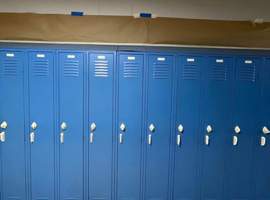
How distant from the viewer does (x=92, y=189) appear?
2676mm

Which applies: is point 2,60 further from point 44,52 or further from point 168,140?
point 168,140

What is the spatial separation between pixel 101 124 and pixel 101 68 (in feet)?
1.92

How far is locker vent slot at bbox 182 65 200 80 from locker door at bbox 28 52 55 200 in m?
1.36

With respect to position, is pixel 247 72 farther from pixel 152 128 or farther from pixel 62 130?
pixel 62 130

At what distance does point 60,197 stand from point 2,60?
156cm

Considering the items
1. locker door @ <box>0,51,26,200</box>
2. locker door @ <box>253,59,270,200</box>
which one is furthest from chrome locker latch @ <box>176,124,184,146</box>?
locker door @ <box>0,51,26,200</box>

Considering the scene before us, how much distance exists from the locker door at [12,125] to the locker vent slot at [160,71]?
135cm

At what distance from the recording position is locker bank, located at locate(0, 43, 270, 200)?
253cm

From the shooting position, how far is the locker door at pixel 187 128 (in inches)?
101

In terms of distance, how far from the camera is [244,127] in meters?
2.65

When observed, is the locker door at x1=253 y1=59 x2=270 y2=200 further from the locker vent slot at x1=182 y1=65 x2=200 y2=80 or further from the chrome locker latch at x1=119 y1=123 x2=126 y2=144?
the chrome locker latch at x1=119 y1=123 x2=126 y2=144

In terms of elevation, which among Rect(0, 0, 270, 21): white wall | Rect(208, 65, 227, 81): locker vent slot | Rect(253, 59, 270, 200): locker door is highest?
Rect(0, 0, 270, 21): white wall

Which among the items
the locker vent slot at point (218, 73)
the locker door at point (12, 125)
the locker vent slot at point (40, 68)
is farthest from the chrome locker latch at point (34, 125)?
the locker vent slot at point (218, 73)

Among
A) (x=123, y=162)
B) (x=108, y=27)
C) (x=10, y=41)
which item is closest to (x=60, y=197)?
(x=123, y=162)
